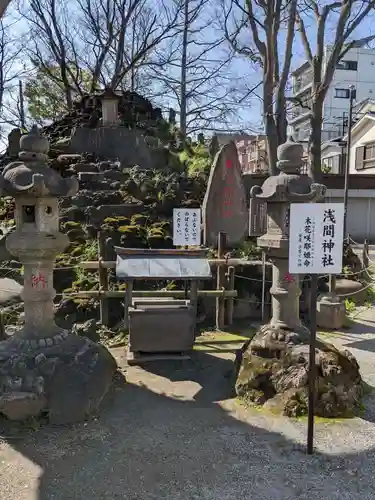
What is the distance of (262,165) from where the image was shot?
101 ft

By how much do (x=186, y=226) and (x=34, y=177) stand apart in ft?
12.4

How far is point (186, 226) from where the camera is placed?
7.95m

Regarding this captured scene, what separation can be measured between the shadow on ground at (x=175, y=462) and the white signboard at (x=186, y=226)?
374cm

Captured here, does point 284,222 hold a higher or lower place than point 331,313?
higher

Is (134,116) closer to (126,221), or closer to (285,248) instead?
(126,221)

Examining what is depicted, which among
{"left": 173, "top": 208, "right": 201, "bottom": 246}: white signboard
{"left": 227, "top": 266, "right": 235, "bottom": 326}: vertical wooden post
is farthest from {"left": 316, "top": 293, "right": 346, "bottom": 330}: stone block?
{"left": 173, "top": 208, "right": 201, "bottom": 246}: white signboard

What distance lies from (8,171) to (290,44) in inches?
391

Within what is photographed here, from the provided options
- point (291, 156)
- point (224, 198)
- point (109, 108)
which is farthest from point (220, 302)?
point (109, 108)

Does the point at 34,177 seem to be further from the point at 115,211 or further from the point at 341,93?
the point at 341,93

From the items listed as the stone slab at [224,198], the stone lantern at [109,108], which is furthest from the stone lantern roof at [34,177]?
the stone lantern at [109,108]

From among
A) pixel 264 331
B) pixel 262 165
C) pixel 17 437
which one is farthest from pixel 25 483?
pixel 262 165

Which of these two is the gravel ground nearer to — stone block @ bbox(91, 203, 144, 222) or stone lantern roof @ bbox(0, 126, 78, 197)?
stone lantern roof @ bbox(0, 126, 78, 197)

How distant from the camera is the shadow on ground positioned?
3373mm

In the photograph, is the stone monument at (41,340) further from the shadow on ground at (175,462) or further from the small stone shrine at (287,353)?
the small stone shrine at (287,353)
